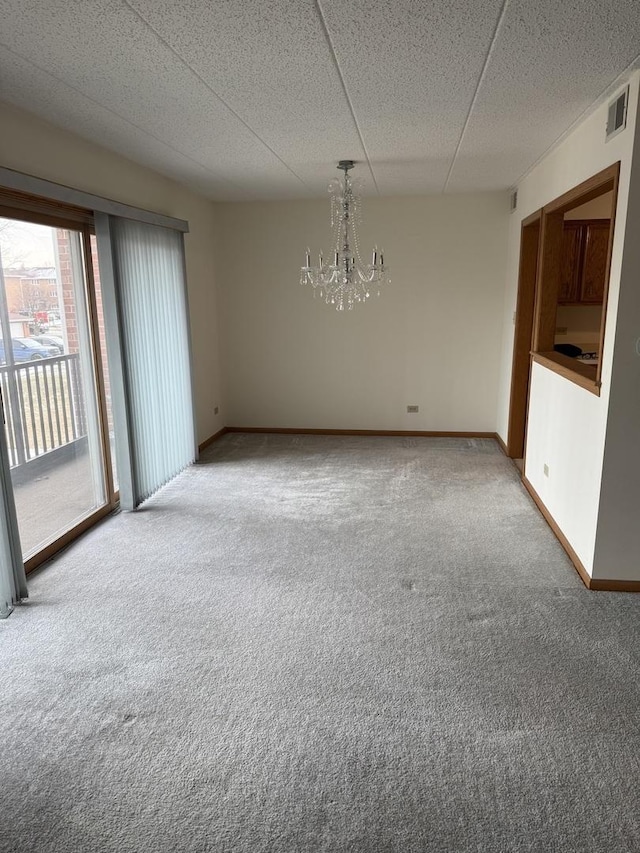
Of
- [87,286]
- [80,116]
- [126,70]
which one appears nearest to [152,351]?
[87,286]

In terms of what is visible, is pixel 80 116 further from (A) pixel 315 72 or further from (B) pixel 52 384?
(B) pixel 52 384

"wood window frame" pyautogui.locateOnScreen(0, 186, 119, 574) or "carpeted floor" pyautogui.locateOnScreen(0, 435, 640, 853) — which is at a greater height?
"wood window frame" pyautogui.locateOnScreen(0, 186, 119, 574)

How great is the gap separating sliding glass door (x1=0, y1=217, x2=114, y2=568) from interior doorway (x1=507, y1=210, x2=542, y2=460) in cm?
354

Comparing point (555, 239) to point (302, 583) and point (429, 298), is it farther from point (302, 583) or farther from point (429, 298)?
point (302, 583)

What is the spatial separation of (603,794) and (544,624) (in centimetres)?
99

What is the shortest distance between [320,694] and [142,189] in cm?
374

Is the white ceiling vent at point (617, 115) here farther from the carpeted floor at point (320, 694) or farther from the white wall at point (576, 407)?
the carpeted floor at point (320, 694)

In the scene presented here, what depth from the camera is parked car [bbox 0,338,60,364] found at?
3.51 meters

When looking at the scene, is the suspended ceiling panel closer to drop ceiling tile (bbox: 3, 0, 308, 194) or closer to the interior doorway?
drop ceiling tile (bbox: 3, 0, 308, 194)

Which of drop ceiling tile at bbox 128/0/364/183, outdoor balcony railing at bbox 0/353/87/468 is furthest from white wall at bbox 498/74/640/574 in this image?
outdoor balcony railing at bbox 0/353/87/468

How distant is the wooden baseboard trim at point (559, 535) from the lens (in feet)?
10.7

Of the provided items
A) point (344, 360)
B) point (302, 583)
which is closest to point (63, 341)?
point (302, 583)

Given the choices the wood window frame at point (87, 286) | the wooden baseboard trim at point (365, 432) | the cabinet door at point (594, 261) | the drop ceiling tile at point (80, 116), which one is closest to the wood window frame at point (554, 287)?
the cabinet door at point (594, 261)

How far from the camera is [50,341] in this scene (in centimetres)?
385
